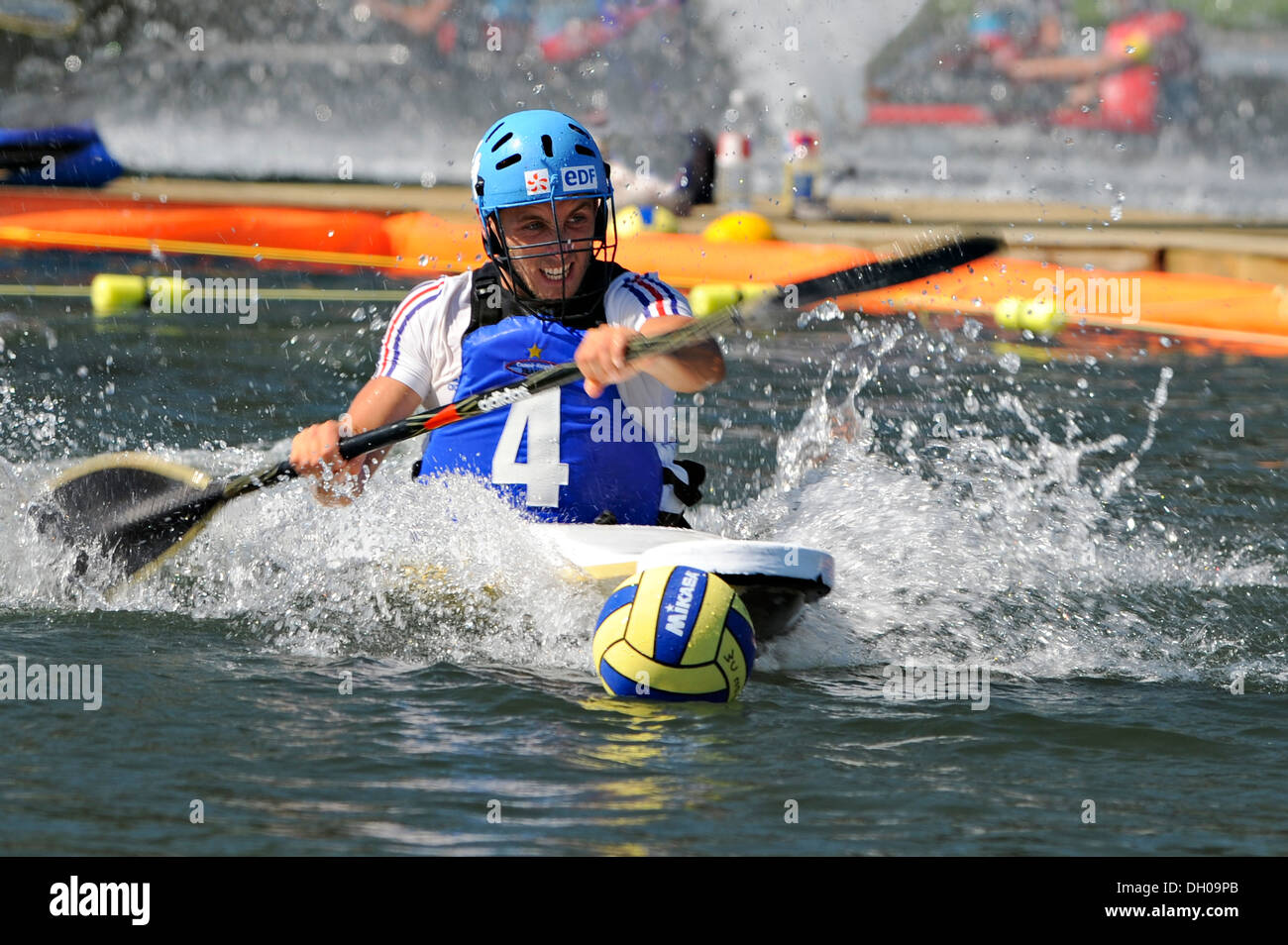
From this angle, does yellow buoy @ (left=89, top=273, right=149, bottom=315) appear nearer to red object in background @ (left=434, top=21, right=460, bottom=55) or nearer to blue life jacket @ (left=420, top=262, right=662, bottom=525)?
blue life jacket @ (left=420, top=262, right=662, bottom=525)

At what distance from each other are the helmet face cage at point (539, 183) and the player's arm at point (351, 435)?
55 centimetres

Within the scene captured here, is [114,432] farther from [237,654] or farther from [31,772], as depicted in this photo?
[31,772]

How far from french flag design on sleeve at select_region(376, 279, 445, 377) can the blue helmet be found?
29 centimetres

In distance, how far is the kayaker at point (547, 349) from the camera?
5.08 metres

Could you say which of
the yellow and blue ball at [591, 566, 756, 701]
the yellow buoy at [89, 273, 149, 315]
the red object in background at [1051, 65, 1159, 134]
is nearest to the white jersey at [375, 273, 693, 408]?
the yellow and blue ball at [591, 566, 756, 701]

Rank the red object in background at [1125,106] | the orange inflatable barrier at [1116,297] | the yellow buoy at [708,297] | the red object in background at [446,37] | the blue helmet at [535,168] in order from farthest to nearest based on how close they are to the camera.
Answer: the red object in background at [446,37]
the red object in background at [1125,106]
the yellow buoy at [708,297]
the orange inflatable barrier at [1116,297]
the blue helmet at [535,168]

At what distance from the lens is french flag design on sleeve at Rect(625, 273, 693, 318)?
5.19 metres

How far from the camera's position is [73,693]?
443 centimetres

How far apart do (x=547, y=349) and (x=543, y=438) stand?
1.00 feet

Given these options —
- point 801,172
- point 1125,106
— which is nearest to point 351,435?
point 801,172

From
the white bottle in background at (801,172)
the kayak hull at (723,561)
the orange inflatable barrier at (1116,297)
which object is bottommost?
the kayak hull at (723,561)

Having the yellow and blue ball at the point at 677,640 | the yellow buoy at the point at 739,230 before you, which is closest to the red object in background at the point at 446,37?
the yellow buoy at the point at 739,230

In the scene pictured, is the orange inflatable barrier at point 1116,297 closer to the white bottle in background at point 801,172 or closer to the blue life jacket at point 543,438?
the white bottle in background at point 801,172
